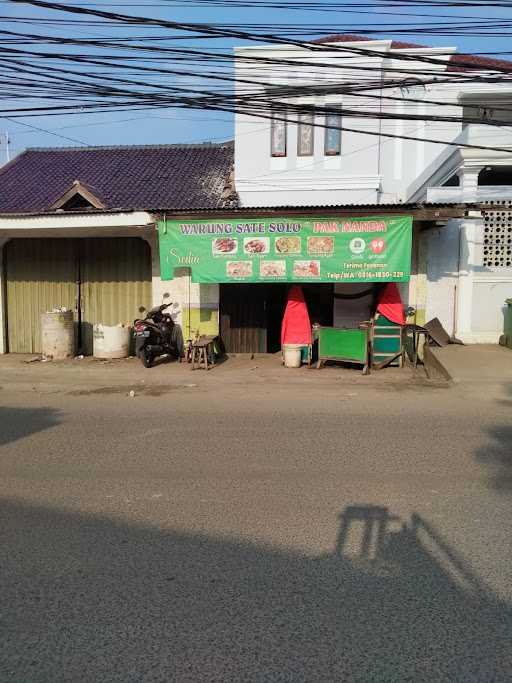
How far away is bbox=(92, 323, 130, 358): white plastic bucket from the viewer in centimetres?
1344

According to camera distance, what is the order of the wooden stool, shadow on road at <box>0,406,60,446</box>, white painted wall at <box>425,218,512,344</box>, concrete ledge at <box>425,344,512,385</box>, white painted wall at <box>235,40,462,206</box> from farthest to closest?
white painted wall at <box>235,40,462,206</box>, white painted wall at <box>425,218,512,344</box>, the wooden stool, concrete ledge at <box>425,344,512,385</box>, shadow on road at <box>0,406,60,446</box>

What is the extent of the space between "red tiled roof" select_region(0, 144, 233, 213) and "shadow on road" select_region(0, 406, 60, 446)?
→ 718 centimetres

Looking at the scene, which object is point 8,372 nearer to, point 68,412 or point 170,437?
point 68,412

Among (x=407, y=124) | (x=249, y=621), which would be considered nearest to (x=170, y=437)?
(x=249, y=621)

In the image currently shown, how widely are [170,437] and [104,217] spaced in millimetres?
7385

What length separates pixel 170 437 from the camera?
22.2ft

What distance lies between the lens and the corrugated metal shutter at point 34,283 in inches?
577

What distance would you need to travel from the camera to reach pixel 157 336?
41.9ft

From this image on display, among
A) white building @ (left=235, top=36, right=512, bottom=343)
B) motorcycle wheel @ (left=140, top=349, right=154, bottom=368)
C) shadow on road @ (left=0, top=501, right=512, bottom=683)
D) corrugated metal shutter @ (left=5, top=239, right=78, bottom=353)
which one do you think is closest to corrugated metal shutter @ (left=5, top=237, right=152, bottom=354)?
corrugated metal shutter @ (left=5, top=239, right=78, bottom=353)

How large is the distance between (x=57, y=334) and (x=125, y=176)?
6219 millimetres

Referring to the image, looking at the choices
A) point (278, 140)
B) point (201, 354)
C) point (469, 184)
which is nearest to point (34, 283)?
point (201, 354)

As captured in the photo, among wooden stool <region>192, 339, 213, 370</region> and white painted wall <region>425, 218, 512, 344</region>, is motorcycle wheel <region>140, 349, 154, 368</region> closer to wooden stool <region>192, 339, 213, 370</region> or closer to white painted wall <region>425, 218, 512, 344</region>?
wooden stool <region>192, 339, 213, 370</region>

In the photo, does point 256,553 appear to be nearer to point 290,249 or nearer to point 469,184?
point 290,249

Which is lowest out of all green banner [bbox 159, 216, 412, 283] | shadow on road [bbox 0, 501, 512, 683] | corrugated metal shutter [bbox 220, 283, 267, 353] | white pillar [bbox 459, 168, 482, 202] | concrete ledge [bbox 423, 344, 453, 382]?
shadow on road [bbox 0, 501, 512, 683]
